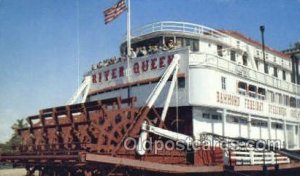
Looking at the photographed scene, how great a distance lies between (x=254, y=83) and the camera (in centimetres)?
1831

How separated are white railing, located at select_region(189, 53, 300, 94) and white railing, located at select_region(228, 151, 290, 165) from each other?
10.9 feet

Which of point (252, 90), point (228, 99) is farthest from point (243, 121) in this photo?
point (228, 99)

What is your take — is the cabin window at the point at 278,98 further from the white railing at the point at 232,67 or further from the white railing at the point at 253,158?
the white railing at the point at 253,158

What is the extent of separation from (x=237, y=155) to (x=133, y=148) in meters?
4.27

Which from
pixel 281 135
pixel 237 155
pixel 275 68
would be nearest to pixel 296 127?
pixel 281 135

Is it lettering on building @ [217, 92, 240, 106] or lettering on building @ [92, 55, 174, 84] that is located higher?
lettering on building @ [92, 55, 174, 84]

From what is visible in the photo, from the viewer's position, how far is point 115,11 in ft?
55.9

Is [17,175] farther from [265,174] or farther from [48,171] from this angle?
[265,174]

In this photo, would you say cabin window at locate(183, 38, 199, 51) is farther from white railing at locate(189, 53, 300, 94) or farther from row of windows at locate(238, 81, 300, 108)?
row of windows at locate(238, 81, 300, 108)

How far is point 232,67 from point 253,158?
3.79 m

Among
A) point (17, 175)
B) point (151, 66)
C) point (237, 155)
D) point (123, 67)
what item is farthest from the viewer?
point (17, 175)

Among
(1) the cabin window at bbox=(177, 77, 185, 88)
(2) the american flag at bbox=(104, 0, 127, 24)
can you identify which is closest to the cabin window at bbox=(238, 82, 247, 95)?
(1) the cabin window at bbox=(177, 77, 185, 88)

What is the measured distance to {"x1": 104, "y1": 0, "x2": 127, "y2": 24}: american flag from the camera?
16969 mm

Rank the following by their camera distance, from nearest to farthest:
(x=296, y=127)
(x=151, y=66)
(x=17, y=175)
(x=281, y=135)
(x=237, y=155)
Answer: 1. (x=237, y=155)
2. (x=151, y=66)
3. (x=281, y=135)
4. (x=296, y=127)
5. (x=17, y=175)
